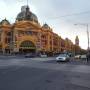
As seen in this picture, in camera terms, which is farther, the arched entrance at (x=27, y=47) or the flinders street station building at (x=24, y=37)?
the arched entrance at (x=27, y=47)

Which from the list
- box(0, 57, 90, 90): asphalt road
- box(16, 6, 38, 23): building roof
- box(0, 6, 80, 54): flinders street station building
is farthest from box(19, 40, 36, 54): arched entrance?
box(0, 57, 90, 90): asphalt road

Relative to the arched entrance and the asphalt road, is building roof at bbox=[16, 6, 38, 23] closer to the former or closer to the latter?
the arched entrance

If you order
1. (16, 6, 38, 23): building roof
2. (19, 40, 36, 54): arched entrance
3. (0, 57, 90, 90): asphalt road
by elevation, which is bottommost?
(0, 57, 90, 90): asphalt road

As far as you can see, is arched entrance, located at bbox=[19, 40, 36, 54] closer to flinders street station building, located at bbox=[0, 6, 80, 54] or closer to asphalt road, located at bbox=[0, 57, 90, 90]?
flinders street station building, located at bbox=[0, 6, 80, 54]

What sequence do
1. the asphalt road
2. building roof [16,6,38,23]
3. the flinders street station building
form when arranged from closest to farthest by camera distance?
the asphalt road
the flinders street station building
building roof [16,6,38,23]

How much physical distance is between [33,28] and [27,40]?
6.83m

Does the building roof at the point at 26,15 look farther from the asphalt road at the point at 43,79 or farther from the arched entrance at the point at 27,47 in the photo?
the asphalt road at the point at 43,79

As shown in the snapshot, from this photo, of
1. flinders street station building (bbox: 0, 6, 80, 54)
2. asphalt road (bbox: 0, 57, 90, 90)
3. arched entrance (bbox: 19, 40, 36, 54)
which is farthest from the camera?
arched entrance (bbox: 19, 40, 36, 54)

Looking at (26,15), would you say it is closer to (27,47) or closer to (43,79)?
(27,47)

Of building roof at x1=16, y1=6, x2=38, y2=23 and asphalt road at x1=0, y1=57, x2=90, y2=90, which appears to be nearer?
asphalt road at x1=0, y1=57, x2=90, y2=90

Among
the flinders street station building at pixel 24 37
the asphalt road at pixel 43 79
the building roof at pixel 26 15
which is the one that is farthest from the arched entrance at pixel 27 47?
the asphalt road at pixel 43 79

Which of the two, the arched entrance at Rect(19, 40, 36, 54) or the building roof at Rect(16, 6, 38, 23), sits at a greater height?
the building roof at Rect(16, 6, 38, 23)

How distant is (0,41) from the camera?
13875 cm

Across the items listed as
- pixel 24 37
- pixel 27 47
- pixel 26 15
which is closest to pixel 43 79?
pixel 27 47
